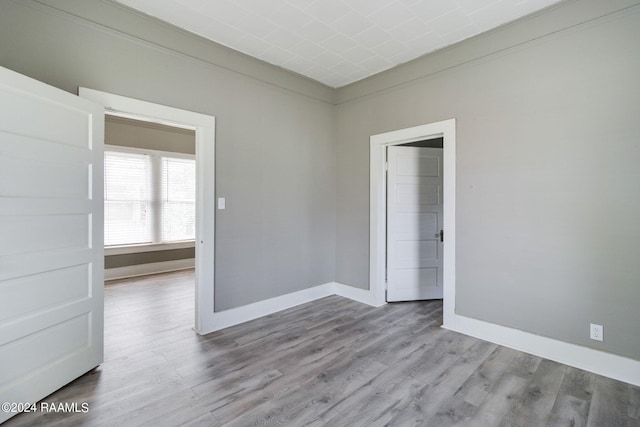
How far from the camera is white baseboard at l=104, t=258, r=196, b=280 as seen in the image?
5305 millimetres

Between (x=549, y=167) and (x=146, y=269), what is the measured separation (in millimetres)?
6367

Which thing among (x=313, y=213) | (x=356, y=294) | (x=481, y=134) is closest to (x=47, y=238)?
(x=313, y=213)

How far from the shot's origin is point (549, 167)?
2619 mm

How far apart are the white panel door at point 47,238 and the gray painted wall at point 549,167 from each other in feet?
10.9

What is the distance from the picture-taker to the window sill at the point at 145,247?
5.29 metres

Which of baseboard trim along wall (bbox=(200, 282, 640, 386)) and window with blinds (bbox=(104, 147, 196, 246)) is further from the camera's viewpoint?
window with blinds (bbox=(104, 147, 196, 246))

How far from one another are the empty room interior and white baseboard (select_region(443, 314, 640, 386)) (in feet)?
0.06

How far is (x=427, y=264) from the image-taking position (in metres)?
4.21

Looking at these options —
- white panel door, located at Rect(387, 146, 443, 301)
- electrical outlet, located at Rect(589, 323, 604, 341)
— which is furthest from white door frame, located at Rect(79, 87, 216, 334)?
electrical outlet, located at Rect(589, 323, 604, 341)

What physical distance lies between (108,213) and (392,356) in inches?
210

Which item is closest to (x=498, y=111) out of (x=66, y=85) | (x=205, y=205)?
(x=205, y=205)

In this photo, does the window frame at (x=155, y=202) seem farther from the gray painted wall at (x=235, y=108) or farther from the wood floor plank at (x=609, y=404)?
the wood floor plank at (x=609, y=404)

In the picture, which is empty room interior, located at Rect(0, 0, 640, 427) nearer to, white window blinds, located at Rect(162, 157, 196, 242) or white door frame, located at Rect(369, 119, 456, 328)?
white door frame, located at Rect(369, 119, 456, 328)

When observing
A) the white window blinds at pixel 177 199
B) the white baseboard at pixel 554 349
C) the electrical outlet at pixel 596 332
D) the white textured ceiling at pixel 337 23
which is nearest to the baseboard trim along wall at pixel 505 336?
the white baseboard at pixel 554 349
